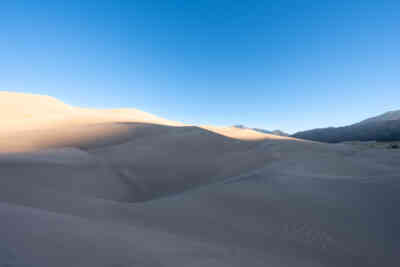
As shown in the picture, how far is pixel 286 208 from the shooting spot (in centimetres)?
163

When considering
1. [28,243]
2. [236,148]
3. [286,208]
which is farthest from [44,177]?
[236,148]

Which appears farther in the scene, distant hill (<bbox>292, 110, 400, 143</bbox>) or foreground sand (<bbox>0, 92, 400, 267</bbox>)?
distant hill (<bbox>292, 110, 400, 143</bbox>)

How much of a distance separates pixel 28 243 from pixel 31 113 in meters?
12.4

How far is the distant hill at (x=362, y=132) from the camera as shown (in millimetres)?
14843

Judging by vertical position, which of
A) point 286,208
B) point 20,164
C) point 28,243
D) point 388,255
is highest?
point 20,164

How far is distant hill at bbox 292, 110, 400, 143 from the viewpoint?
14.8 m

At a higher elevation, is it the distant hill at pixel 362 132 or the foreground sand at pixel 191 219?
the distant hill at pixel 362 132

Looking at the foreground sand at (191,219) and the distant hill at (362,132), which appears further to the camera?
the distant hill at (362,132)

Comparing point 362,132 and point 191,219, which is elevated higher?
point 362,132

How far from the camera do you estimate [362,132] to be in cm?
1689

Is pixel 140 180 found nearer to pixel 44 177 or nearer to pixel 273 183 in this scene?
pixel 44 177

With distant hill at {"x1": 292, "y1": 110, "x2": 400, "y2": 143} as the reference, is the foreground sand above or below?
below

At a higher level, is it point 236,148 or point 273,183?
point 236,148

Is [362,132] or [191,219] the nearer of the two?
[191,219]
